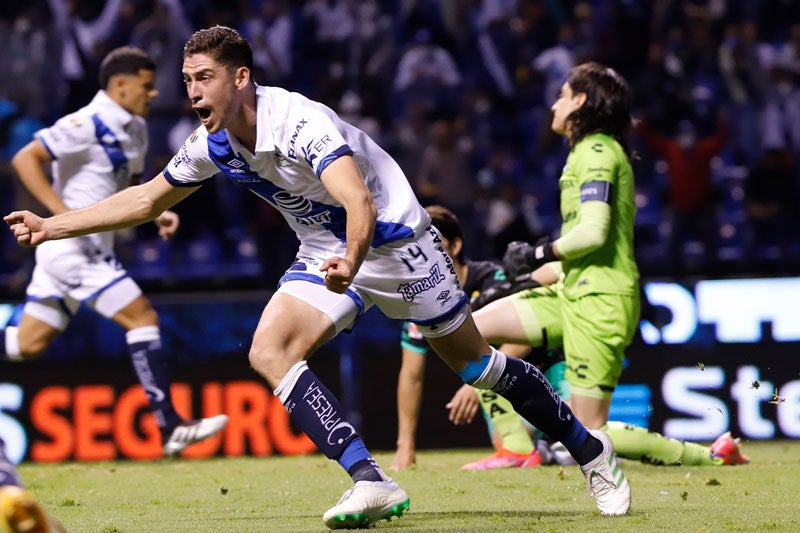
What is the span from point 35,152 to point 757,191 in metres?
8.07

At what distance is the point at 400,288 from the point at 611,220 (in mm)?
1952

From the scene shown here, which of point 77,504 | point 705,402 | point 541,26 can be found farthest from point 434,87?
point 77,504

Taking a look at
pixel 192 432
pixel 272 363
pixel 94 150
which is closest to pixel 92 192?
pixel 94 150

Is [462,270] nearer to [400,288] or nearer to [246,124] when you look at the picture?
[400,288]

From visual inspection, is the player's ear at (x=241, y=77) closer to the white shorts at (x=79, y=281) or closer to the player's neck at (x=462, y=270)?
the player's neck at (x=462, y=270)

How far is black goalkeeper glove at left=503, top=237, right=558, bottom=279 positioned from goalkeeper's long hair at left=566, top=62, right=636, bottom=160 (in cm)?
64

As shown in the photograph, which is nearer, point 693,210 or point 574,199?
point 574,199

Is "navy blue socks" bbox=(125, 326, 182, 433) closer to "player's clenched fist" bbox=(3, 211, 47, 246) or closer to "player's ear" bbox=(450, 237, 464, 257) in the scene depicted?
"player's ear" bbox=(450, 237, 464, 257)

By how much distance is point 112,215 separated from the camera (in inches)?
211

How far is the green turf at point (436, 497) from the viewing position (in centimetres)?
516

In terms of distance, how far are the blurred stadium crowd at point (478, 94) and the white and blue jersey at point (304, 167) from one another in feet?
25.6

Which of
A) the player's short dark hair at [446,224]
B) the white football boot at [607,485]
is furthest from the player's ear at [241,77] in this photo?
the player's short dark hair at [446,224]

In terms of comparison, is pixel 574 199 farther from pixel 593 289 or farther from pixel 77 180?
pixel 77 180

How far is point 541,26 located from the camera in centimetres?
1509
